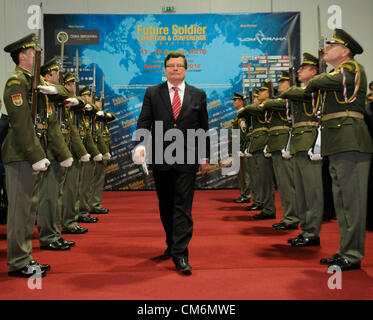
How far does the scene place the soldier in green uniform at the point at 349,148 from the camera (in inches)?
109

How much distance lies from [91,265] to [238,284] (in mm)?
1122

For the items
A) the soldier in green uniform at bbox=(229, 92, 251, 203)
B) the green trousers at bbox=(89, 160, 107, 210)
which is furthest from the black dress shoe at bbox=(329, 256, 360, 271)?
the soldier in green uniform at bbox=(229, 92, 251, 203)

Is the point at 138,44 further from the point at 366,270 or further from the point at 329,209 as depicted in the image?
the point at 366,270

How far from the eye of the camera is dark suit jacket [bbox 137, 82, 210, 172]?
9.22 ft

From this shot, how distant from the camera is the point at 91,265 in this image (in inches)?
118

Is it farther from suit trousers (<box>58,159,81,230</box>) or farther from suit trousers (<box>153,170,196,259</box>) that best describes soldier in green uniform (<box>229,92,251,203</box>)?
suit trousers (<box>153,170,196,259</box>)

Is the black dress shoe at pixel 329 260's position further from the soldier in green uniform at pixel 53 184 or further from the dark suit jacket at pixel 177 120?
the soldier in green uniform at pixel 53 184

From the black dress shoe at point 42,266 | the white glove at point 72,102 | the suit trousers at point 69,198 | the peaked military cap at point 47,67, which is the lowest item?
the black dress shoe at point 42,266

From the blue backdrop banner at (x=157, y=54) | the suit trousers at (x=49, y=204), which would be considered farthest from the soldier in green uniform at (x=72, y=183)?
the blue backdrop banner at (x=157, y=54)

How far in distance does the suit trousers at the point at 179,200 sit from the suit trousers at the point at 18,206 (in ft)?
2.70

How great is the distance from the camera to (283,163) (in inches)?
177

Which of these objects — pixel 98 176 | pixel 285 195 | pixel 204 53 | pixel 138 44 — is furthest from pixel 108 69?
pixel 285 195

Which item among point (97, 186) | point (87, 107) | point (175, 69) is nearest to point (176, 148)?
point (175, 69)

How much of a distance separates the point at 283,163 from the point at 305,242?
1123 millimetres
